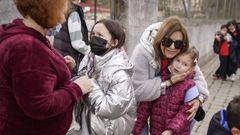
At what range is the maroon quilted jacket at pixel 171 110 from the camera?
2.75 m

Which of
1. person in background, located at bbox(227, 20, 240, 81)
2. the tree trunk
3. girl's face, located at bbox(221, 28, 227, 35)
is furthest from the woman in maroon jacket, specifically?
girl's face, located at bbox(221, 28, 227, 35)

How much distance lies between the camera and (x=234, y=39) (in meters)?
9.30

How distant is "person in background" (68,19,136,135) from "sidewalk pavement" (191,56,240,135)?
116 inches

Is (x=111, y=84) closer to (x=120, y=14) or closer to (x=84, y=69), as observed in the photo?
(x=84, y=69)

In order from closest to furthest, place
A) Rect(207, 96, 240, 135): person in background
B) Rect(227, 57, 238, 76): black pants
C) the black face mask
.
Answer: Rect(207, 96, 240, 135): person in background → the black face mask → Rect(227, 57, 238, 76): black pants

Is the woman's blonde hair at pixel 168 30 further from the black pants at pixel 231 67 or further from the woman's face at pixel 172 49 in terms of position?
the black pants at pixel 231 67

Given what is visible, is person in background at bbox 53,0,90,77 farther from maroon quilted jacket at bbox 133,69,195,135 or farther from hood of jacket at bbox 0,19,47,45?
hood of jacket at bbox 0,19,47,45

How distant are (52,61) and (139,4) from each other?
3883mm

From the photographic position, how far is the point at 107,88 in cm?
238

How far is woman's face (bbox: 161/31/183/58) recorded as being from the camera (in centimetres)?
277

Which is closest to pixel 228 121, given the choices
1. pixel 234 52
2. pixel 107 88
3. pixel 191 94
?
pixel 191 94

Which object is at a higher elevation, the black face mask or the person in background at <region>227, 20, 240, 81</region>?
the black face mask

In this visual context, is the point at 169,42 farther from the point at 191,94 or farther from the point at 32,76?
the point at 32,76

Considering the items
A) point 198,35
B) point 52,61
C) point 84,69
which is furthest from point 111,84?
point 198,35
